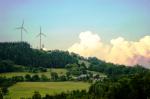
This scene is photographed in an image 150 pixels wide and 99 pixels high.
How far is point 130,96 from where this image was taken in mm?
159875

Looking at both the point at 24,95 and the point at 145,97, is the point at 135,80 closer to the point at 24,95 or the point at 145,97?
the point at 145,97

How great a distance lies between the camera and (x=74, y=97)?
16838 centimetres

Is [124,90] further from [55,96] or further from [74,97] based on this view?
[55,96]

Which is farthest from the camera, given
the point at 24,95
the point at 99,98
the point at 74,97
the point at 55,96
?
the point at 24,95

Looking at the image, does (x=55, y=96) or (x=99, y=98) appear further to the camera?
(x=55, y=96)

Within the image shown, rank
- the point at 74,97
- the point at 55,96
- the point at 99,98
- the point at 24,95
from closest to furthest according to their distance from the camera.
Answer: the point at 99,98 < the point at 74,97 < the point at 55,96 < the point at 24,95

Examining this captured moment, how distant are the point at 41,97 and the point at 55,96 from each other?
6.18 meters

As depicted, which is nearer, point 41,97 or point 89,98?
point 89,98

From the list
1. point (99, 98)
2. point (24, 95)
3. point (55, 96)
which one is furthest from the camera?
point (24, 95)

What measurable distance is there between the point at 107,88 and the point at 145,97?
18.6 metres

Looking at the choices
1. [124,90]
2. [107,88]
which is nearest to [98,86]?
[107,88]

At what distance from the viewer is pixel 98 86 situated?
186 m

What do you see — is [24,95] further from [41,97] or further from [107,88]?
[107,88]

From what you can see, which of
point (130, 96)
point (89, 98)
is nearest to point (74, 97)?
point (89, 98)
